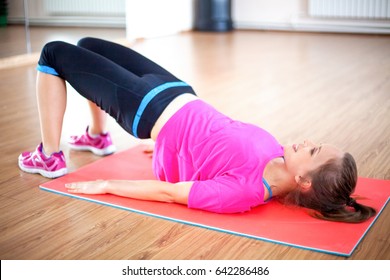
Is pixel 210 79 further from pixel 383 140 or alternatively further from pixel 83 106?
pixel 383 140

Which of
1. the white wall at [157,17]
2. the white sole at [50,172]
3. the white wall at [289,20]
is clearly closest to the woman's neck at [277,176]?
the white sole at [50,172]

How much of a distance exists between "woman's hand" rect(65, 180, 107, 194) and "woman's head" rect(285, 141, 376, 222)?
2.06ft

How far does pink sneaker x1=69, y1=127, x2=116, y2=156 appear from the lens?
2.44 m

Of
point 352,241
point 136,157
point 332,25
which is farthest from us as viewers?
point 332,25

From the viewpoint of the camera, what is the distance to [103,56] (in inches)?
86.0

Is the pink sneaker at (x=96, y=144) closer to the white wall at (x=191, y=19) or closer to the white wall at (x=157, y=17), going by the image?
the white wall at (x=191, y=19)

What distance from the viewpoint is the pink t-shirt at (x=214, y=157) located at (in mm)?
1762

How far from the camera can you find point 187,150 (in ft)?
6.22

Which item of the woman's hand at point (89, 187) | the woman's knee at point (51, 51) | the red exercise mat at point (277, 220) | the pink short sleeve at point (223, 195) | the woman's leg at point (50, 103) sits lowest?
the red exercise mat at point (277, 220)

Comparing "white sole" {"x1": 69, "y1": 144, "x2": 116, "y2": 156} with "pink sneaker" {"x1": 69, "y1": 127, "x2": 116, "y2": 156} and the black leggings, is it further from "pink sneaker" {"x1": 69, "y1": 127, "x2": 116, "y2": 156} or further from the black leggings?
the black leggings

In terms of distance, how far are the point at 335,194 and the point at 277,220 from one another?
194 millimetres

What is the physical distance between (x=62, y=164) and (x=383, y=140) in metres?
1.44

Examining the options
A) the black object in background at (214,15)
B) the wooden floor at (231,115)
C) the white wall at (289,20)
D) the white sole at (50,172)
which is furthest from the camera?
the black object in background at (214,15)

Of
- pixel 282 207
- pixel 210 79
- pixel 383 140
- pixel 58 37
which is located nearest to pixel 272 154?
pixel 282 207
